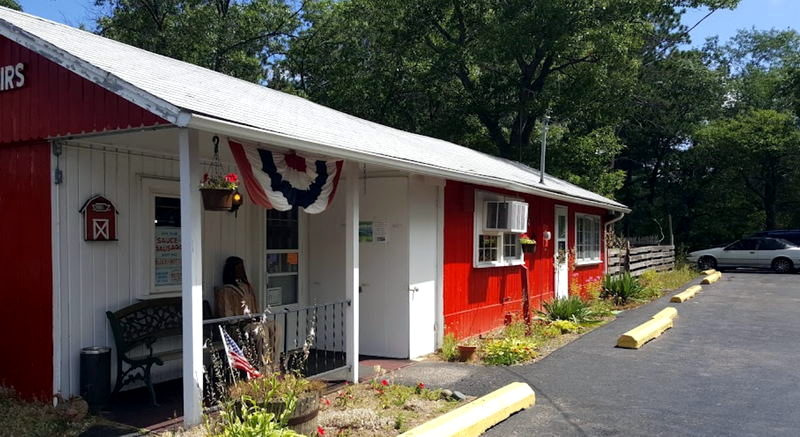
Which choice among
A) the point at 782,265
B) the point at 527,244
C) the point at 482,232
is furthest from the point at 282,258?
the point at 782,265

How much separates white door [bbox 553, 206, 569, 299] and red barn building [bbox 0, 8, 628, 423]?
5189 mm

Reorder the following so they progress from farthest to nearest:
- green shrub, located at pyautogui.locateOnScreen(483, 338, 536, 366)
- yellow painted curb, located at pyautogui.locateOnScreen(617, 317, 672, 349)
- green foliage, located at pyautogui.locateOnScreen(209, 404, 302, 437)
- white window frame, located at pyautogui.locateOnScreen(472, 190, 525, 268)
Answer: white window frame, located at pyautogui.locateOnScreen(472, 190, 525, 268), yellow painted curb, located at pyautogui.locateOnScreen(617, 317, 672, 349), green shrub, located at pyautogui.locateOnScreen(483, 338, 536, 366), green foliage, located at pyautogui.locateOnScreen(209, 404, 302, 437)

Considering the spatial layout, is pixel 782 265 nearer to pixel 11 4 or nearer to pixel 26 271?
pixel 26 271

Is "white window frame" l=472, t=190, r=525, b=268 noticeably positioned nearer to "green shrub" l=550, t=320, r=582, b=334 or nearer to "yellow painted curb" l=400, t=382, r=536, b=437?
"green shrub" l=550, t=320, r=582, b=334

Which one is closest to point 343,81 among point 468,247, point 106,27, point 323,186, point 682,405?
point 106,27

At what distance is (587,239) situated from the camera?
→ 55.0 feet

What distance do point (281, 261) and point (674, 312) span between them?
26.8 feet

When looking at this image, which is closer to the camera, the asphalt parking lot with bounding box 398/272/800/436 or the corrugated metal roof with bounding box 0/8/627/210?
the corrugated metal roof with bounding box 0/8/627/210

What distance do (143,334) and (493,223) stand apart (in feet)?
19.6

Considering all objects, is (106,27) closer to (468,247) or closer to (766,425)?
(468,247)

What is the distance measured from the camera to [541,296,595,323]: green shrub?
1197 cm

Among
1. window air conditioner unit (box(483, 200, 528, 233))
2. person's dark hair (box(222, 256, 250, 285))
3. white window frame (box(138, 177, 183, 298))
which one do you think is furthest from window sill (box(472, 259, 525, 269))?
white window frame (box(138, 177, 183, 298))

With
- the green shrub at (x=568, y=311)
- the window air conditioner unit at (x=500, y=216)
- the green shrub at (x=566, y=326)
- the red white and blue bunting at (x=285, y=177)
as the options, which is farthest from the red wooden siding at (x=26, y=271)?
the green shrub at (x=568, y=311)

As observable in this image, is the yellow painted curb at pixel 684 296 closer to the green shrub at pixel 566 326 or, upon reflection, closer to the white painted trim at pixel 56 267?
the green shrub at pixel 566 326
